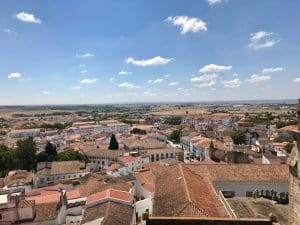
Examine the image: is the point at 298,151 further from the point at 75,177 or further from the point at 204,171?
the point at 75,177

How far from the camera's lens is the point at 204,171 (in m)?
29.1

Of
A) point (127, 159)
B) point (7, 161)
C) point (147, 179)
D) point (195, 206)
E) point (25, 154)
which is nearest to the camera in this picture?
point (195, 206)

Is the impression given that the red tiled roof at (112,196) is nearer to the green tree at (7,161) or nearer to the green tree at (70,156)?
the green tree at (70,156)

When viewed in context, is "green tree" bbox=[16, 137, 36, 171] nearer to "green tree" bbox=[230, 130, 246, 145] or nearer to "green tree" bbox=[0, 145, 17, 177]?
"green tree" bbox=[0, 145, 17, 177]

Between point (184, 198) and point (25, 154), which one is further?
point (25, 154)

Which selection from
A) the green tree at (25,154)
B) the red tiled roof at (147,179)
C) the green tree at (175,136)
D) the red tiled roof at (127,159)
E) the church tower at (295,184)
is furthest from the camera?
the green tree at (175,136)

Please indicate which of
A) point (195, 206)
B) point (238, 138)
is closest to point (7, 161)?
point (195, 206)

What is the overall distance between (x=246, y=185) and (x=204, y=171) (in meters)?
4.08

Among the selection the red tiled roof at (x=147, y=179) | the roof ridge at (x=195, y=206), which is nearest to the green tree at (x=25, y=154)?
the red tiled roof at (x=147, y=179)

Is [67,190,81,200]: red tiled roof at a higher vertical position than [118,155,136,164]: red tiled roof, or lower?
higher

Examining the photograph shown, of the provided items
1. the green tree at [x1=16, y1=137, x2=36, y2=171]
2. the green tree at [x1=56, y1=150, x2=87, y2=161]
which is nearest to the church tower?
the green tree at [x1=56, y1=150, x2=87, y2=161]

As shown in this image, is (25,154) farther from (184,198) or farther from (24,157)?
(184,198)

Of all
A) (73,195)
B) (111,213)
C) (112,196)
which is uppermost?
(112,196)

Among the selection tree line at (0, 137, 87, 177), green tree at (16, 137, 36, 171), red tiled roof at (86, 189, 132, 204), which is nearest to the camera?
red tiled roof at (86, 189, 132, 204)
